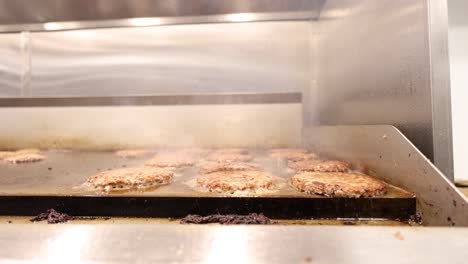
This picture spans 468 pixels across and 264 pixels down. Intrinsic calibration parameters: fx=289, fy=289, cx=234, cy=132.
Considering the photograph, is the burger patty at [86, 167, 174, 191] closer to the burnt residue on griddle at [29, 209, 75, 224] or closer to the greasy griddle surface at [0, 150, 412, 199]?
the greasy griddle surface at [0, 150, 412, 199]

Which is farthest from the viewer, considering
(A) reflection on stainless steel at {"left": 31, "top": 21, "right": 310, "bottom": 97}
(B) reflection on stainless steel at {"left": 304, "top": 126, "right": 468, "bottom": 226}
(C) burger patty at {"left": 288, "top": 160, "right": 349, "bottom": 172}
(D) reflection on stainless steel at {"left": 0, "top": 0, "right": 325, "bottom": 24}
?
(A) reflection on stainless steel at {"left": 31, "top": 21, "right": 310, "bottom": 97}

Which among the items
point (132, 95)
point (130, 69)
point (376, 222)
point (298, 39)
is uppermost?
point (298, 39)

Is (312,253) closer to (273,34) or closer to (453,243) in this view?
(453,243)

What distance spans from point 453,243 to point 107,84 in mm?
3921

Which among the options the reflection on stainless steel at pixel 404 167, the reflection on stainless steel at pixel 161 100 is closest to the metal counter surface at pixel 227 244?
the reflection on stainless steel at pixel 404 167

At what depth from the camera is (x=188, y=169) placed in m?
2.35

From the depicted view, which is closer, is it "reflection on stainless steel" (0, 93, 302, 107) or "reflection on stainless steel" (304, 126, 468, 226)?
"reflection on stainless steel" (304, 126, 468, 226)

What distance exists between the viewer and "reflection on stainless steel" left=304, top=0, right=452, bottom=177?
1.40m

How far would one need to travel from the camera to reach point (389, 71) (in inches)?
72.9

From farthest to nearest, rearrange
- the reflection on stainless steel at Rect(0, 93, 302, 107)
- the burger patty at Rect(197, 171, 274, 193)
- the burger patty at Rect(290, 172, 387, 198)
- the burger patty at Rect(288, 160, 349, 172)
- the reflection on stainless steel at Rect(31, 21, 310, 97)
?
the reflection on stainless steel at Rect(31, 21, 310, 97), the reflection on stainless steel at Rect(0, 93, 302, 107), the burger patty at Rect(288, 160, 349, 172), the burger patty at Rect(197, 171, 274, 193), the burger patty at Rect(290, 172, 387, 198)

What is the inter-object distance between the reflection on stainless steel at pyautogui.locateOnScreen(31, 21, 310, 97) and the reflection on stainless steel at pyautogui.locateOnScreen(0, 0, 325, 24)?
23 centimetres

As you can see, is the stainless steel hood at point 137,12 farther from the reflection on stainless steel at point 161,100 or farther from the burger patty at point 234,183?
the burger patty at point 234,183

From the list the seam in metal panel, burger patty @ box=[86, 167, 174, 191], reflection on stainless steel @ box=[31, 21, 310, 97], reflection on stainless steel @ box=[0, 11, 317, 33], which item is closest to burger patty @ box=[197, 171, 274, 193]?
burger patty @ box=[86, 167, 174, 191]

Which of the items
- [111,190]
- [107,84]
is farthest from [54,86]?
[111,190]
